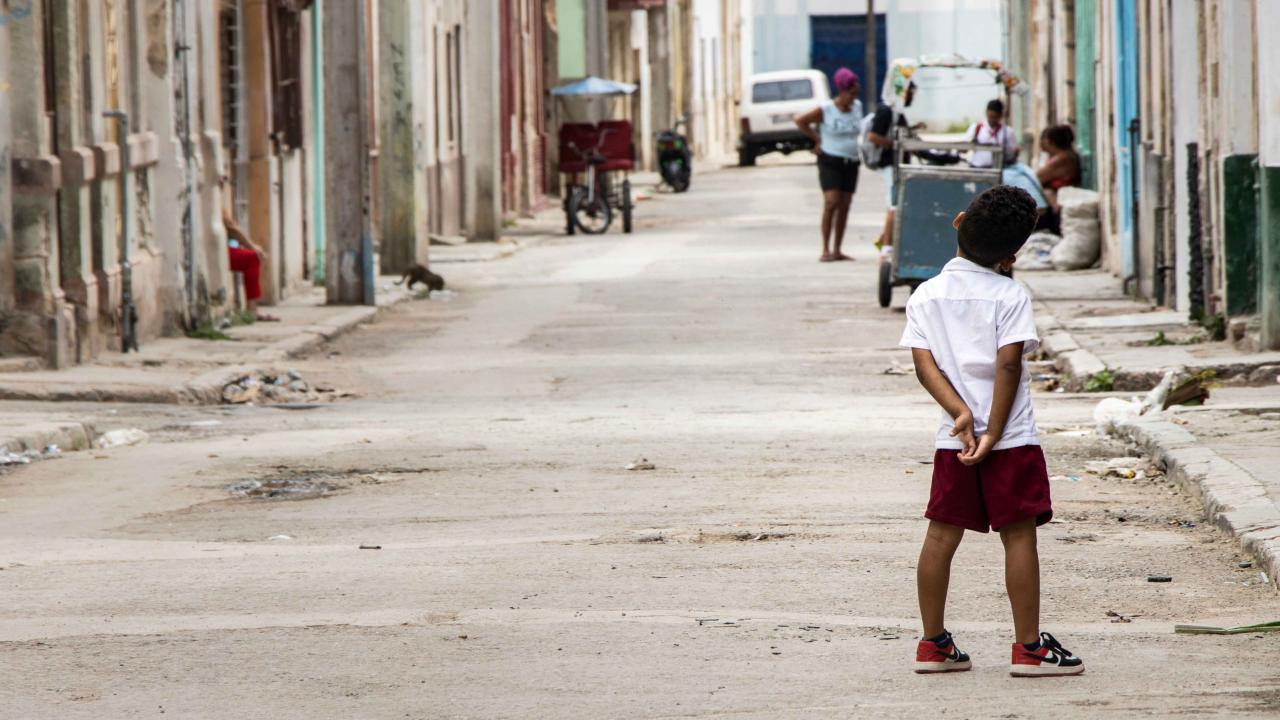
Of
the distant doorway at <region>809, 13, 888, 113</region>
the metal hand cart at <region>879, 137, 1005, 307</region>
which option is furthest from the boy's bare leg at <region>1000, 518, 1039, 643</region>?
the distant doorway at <region>809, 13, 888, 113</region>

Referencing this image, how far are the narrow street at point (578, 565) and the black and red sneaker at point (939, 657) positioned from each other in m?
0.05

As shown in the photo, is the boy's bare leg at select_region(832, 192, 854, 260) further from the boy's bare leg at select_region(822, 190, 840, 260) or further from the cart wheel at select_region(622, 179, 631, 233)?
the cart wheel at select_region(622, 179, 631, 233)

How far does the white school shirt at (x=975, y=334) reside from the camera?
560 cm

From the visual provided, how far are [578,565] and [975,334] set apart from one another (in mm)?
2005

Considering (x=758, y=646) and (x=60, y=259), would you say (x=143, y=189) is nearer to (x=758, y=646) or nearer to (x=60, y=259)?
(x=60, y=259)

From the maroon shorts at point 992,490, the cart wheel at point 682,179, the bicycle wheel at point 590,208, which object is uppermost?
the cart wheel at point 682,179

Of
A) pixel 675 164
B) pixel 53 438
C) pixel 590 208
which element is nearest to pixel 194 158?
pixel 53 438

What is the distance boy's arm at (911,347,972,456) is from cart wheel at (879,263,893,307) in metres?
11.8

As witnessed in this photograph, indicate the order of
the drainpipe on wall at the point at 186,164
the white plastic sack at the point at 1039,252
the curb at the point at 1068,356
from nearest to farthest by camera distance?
the curb at the point at 1068,356 → the drainpipe on wall at the point at 186,164 → the white plastic sack at the point at 1039,252

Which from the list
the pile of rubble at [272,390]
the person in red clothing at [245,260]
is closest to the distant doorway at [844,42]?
the person in red clothing at [245,260]

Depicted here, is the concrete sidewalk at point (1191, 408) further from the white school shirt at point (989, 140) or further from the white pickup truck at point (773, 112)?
the white pickup truck at point (773, 112)

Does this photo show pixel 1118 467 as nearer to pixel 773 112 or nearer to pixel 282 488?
pixel 282 488

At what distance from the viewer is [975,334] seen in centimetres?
564

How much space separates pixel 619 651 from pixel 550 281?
17142 millimetres
